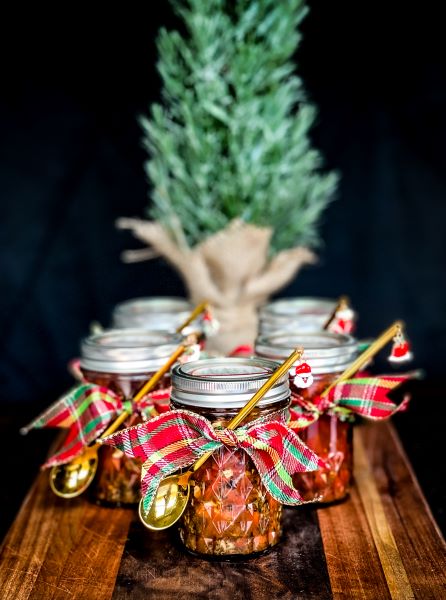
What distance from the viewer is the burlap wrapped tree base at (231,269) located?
1217mm

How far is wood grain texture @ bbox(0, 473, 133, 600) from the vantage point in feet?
2.25

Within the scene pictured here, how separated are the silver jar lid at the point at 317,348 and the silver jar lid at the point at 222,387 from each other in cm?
9

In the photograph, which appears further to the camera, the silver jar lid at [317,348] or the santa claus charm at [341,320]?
the santa claus charm at [341,320]

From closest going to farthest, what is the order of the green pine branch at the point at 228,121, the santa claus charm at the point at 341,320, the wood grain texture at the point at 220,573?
the wood grain texture at the point at 220,573
the santa claus charm at the point at 341,320
the green pine branch at the point at 228,121

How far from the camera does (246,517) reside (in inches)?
28.6

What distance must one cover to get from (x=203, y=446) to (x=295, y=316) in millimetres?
396

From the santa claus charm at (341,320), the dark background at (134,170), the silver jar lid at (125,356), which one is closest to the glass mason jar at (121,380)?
the silver jar lid at (125,356)

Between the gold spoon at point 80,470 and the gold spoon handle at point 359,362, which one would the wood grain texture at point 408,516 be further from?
the gold spoon at point 80,470

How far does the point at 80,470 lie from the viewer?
2.85 feet

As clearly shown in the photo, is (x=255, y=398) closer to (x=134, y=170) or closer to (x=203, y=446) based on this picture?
(x=203, y=446)

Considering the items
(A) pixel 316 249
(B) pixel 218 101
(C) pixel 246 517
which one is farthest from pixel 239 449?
(A) pixel 316 249

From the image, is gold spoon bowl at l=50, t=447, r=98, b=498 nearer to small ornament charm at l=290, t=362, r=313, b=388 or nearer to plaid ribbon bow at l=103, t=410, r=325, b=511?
plaid ribbon bow at l=103, t=410, r=325, b=511

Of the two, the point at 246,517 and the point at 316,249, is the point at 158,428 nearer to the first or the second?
the point at 246,517

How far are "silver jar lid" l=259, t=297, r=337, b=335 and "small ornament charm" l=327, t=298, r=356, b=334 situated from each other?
30 mm
